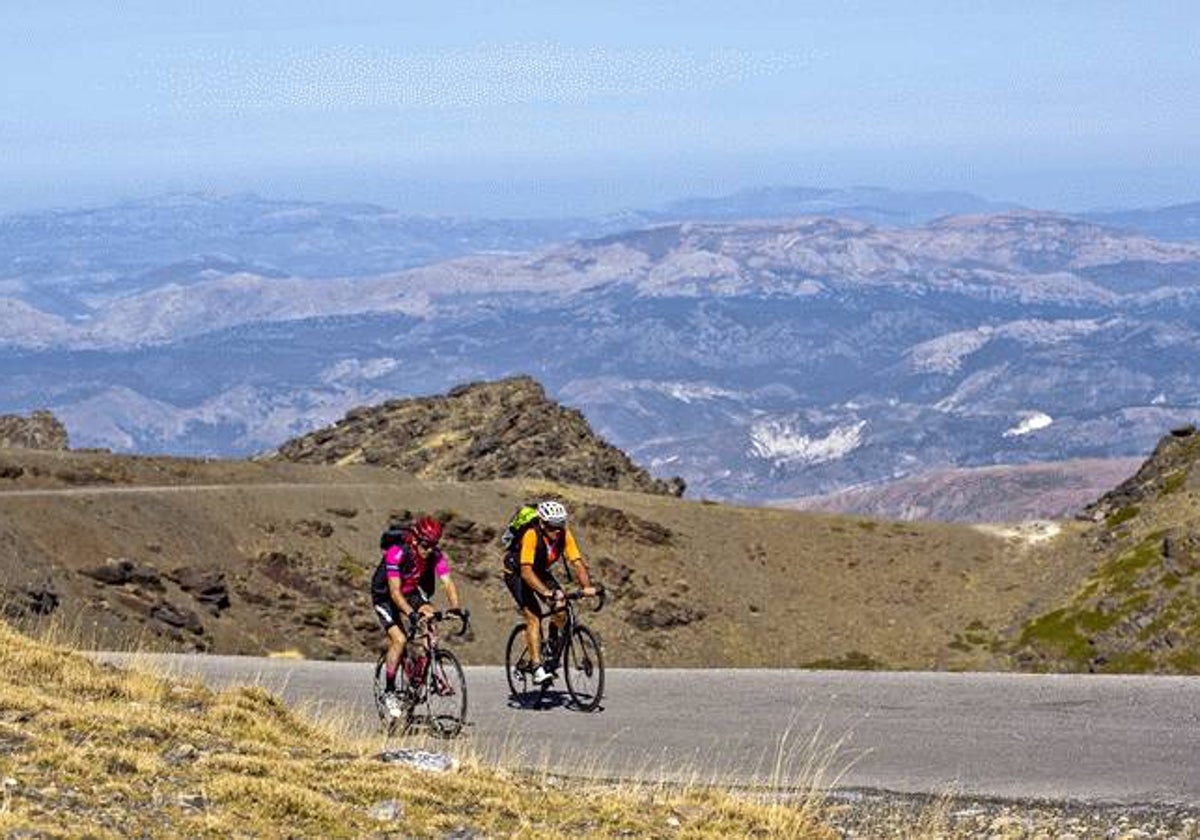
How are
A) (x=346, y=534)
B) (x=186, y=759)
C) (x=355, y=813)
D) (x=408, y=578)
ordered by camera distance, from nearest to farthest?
(x=355, y=813), (x=186, y=759), (x=408, y=578), (x=346, y=534)

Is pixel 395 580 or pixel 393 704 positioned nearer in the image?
pixel 395 580

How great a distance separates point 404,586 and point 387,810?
20.9 feet

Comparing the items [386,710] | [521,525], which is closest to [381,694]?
[386,710]

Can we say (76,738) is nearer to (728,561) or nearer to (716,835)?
(716,835)

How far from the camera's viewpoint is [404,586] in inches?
758

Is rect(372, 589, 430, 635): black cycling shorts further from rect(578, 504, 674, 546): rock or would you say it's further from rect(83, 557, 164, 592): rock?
rect(578, 504, 674, 546): rock

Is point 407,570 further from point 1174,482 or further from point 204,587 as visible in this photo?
point 1174,482

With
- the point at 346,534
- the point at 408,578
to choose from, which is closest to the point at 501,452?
the point at 346,534

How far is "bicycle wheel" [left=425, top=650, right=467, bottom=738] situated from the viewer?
1928 cm

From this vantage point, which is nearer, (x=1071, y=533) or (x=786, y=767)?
(x=786, y=767)

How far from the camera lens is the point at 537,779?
16.2m

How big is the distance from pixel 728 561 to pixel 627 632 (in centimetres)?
1098

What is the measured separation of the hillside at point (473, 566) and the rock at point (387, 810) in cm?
3634

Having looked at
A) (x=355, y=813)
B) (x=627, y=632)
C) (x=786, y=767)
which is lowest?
(x=627, y=632)
